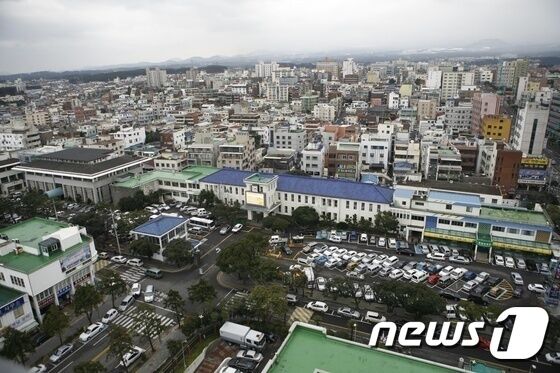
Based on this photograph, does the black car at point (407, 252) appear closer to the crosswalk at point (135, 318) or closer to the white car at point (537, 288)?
the white car at point (537, 288)

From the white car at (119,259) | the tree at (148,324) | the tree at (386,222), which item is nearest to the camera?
the tree at (148,324)

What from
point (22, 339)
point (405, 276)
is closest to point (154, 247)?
point (22, 339)

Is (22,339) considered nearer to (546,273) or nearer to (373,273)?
(373,273)

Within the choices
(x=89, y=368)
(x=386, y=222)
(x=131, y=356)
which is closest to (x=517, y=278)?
(x=386, y=222)

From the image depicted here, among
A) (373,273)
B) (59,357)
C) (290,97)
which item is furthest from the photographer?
(290,97)

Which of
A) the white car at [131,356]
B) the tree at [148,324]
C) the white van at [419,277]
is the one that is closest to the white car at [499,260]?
the white van at [419,277]

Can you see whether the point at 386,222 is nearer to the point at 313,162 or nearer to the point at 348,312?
the point at 348,312

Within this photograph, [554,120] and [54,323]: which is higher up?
[554,120]
